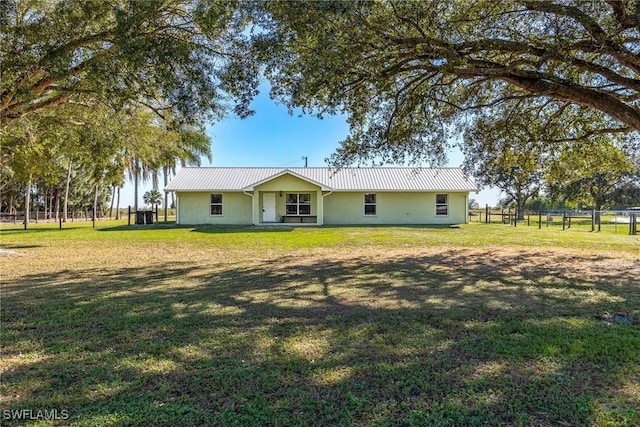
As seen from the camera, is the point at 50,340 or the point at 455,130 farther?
the point at 455,130

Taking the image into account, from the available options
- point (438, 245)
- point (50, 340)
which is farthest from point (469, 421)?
point (438, 245)

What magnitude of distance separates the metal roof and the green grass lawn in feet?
51.3

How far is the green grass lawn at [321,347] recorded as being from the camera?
2.71 meters

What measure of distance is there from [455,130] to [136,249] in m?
10.3

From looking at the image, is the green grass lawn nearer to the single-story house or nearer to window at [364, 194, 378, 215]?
the single-story house

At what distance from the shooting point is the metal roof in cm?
2373

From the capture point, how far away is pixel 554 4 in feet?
19.6

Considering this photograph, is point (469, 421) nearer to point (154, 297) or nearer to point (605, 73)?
point (154, 297)

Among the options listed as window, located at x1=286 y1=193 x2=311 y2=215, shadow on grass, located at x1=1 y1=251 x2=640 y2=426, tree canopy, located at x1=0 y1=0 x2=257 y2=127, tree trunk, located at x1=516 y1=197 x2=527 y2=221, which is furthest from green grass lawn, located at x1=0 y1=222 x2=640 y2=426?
tree trunk, located at x1=516 y1=197 x2=527 y2=221

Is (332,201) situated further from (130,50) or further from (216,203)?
(130,50)

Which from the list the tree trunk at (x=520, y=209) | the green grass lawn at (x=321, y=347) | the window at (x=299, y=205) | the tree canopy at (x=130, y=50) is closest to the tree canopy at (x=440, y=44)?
the tree canopy at (x=130, y=50)

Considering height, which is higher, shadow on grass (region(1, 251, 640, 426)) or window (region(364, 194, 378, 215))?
window (region(364, 194, 378, 215))

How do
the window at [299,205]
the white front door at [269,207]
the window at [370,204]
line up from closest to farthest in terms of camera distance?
the white front door at [269,207]
the window at [299,205]
the window at [370,204]

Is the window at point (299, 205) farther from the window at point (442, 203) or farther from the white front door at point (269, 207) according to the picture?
the window at point (442, 203)
